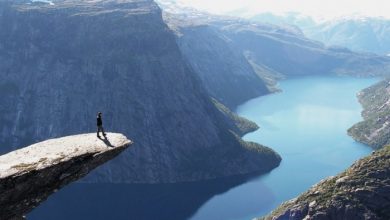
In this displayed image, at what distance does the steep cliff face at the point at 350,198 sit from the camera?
18188 cm

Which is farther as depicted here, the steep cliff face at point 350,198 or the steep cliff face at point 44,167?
the steep cliff face at point 350,198

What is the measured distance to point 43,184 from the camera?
4300 cm

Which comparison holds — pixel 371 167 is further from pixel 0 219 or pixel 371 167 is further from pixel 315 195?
pixel 0 219

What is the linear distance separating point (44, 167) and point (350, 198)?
6290 inches

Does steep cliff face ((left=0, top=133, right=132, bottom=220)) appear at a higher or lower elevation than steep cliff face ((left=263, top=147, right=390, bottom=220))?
higher

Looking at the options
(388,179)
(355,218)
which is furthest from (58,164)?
(388,179)

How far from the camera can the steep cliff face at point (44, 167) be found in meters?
40.8

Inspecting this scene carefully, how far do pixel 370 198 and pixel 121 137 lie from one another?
155017 mm

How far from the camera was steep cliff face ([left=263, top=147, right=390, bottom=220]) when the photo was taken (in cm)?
18188

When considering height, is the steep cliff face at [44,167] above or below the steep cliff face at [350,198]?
above

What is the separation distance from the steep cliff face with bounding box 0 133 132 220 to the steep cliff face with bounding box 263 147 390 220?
489 ft

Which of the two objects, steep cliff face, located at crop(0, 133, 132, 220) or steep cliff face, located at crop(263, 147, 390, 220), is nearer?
steep cliff face, located at crop(0, 133, 132, 220)

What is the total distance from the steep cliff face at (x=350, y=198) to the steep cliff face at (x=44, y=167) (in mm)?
149174

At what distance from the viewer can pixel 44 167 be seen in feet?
137
